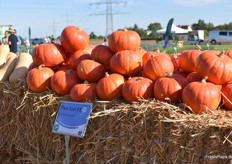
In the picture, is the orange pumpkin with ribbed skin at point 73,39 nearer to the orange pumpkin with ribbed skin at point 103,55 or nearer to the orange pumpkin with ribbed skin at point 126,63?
the orange pumpkin with ribbed skin at point 103,55

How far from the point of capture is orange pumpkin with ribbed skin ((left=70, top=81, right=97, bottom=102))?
9.95 ft

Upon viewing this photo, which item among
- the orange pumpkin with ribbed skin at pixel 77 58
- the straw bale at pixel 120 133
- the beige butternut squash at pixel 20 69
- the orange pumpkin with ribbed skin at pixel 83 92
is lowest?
the straw bale at pixel 120 133

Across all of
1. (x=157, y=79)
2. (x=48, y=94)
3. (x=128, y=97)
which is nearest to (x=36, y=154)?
(x=48, y=94)

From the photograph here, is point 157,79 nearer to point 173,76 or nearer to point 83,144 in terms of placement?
point 173,76

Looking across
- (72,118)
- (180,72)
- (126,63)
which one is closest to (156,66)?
(126,63)

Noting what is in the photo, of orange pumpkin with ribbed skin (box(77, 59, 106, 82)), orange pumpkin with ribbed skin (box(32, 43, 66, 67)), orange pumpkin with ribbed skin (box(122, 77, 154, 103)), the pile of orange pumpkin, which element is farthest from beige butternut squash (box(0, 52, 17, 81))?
orange pumpkin with ribbed skin (box(122, 77, 154, 103))

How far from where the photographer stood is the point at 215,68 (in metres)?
2.59

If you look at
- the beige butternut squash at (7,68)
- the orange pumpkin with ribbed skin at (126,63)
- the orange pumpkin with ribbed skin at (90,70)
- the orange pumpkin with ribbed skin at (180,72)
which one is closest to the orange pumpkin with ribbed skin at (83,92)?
the orange pumpkin with ribbed skin at (90,70)

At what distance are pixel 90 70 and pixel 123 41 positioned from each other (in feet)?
1.63

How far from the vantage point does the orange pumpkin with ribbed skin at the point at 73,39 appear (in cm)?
366

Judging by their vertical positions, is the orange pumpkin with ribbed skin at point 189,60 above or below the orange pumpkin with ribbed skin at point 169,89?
above

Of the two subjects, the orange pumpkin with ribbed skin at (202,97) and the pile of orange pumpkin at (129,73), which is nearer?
the orange pumpkin with ribbed skin at (202,97)

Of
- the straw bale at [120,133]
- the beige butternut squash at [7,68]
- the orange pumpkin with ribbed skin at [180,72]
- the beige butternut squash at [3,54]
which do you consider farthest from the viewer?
the beige butternut squash at [3,54]

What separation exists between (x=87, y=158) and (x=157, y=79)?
1058mm
